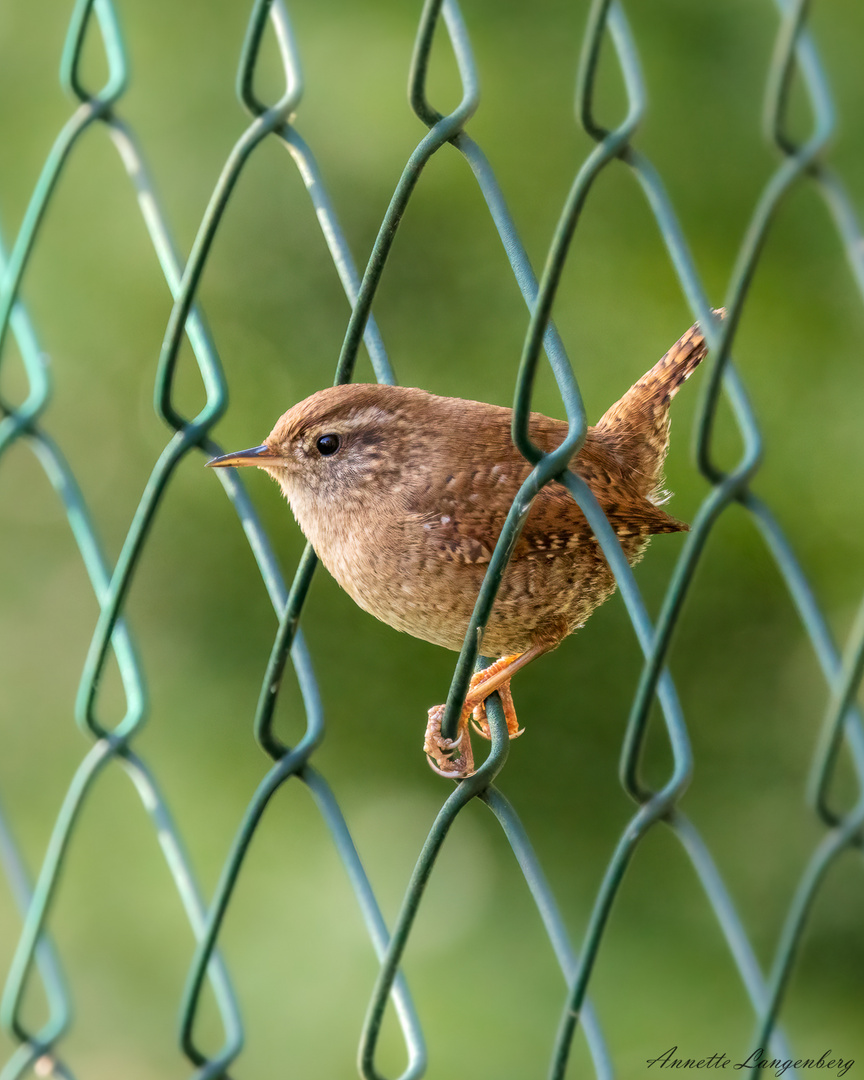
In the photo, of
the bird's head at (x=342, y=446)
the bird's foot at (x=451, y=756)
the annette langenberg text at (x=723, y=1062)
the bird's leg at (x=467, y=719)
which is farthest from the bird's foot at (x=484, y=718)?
the annette langenberg text at (x=723, y=1062)

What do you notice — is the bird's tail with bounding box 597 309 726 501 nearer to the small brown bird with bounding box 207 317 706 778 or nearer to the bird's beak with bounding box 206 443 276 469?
the small brown bird with bounding box 207 317 706 778

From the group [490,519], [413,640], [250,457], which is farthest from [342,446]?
[413,640]

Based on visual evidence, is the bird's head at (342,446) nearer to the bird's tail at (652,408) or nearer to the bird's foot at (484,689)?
the bird's foot at (484,689)

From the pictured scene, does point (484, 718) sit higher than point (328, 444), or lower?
lower

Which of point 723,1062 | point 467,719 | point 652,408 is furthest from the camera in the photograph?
→ point 723,1062

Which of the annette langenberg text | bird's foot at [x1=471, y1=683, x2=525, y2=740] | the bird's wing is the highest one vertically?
the bird's wing

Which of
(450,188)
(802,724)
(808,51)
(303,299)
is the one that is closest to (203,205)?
(303,299)

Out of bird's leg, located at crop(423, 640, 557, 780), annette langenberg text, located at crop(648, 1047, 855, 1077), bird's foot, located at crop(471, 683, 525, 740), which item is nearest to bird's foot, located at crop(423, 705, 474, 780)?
bird's leg, located at crop(423, 640, 557, 780)

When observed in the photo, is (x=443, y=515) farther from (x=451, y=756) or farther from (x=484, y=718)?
(x=451, y=756)
